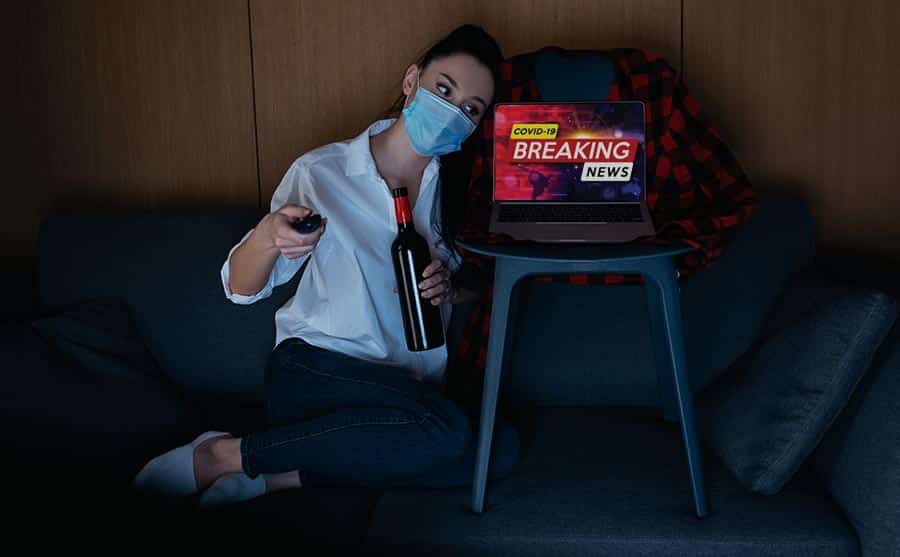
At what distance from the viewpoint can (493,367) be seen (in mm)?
1400

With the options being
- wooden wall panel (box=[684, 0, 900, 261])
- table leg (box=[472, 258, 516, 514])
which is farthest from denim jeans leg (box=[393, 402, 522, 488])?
wooden wall panel (box=[684, 0, 900, 261])

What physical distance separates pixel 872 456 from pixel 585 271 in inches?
22.3

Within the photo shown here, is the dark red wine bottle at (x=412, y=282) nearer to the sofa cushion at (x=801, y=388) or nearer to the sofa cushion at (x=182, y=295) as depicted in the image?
the sofa cushion at (x=182, y=295)

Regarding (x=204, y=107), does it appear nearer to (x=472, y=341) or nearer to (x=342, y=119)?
(x=342, y=119)

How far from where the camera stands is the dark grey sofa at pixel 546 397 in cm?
135

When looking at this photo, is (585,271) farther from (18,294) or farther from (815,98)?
(18,294)

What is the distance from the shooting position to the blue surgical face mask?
1604 mm

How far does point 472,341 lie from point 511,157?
1.54 ft

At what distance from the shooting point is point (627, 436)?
1674mm

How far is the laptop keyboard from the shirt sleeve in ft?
1.36

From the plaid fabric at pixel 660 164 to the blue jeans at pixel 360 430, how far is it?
288 millimetres

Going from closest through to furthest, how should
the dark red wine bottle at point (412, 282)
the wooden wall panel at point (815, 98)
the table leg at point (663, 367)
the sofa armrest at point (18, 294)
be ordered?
the dark red wine bottle at point (412, 282)
the table leg at point (663, 367)
the sofa armrest at point (18, 294)
the wooden wall panel at point (815, 98)

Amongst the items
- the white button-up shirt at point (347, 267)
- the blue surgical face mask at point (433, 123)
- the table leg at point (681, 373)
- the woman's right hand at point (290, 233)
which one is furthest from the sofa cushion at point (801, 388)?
the woman's right hand at point (290, 233)

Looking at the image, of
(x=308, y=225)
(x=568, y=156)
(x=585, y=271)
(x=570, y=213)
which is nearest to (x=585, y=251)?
(x=585, y=271)
